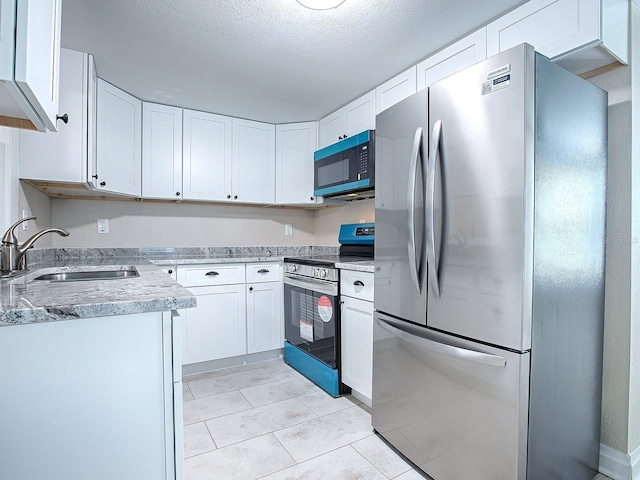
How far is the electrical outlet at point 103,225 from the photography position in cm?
299

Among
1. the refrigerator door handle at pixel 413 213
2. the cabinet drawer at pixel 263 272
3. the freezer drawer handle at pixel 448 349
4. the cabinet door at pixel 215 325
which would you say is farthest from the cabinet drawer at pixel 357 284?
the cabinet door at pixel 215 325

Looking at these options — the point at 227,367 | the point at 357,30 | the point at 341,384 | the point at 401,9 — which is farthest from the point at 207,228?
the point at 401,9

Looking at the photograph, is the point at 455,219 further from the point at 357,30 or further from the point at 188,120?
the point at 188,120

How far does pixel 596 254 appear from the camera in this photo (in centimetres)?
159

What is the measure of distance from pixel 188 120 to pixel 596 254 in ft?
9.88

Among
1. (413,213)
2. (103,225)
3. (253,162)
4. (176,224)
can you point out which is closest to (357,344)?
(413,213)

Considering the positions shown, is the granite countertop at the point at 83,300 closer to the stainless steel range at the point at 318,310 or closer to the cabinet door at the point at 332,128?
the stainless steel range at the point at 318,310

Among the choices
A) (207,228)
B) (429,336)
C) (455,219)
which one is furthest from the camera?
(207,228)

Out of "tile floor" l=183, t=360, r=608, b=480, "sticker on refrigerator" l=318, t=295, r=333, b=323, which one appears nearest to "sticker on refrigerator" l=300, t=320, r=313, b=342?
"sticker on refrigerator" l=318, t=295, r=333, b=323

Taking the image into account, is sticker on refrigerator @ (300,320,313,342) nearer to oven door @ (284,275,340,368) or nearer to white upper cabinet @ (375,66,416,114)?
oven door @ (284,275,340,368)

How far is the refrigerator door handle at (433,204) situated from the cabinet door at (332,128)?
1.55m

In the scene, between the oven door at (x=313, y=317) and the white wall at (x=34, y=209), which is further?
the oven door at (x=313, y=317)

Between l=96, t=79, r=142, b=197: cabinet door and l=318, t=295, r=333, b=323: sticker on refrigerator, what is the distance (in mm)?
1718

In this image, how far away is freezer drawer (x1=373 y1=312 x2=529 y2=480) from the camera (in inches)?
49.4
